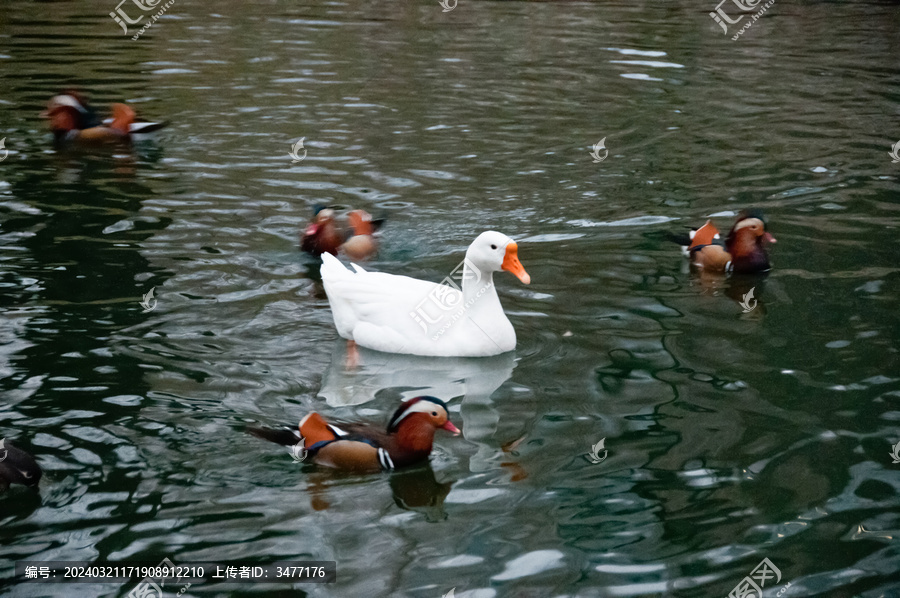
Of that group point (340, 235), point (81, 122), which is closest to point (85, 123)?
point (81, 122)

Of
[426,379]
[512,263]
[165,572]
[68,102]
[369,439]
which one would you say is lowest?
[426,379]

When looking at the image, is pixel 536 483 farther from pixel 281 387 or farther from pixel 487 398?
pixel 281 387

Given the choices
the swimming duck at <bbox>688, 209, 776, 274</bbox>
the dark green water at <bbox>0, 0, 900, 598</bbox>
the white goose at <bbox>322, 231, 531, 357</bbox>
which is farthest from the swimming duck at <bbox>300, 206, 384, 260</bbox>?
the swimming duck at <bbox>688, 209, 776, 274</bbox>

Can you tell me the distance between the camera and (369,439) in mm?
5574

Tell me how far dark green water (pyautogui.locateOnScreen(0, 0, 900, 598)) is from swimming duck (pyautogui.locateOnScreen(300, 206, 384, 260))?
204 mm

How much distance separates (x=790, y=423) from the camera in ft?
20.3

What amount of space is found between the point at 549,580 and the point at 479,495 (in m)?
0.80

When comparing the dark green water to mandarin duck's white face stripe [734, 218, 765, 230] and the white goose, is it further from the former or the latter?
mandarin duck's white face stripe [734, 218, 765, 230]

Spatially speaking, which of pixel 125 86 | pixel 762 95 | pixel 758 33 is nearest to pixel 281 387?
pixel 125 86

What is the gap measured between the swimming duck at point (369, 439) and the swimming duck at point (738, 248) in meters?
3.90

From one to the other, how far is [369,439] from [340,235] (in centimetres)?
360

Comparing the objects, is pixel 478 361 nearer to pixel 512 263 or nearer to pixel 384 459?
pixel 512 263

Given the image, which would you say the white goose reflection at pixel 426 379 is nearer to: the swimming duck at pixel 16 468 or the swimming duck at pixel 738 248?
the swimming duck at pixel 16 468

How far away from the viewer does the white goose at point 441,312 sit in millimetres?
7078
